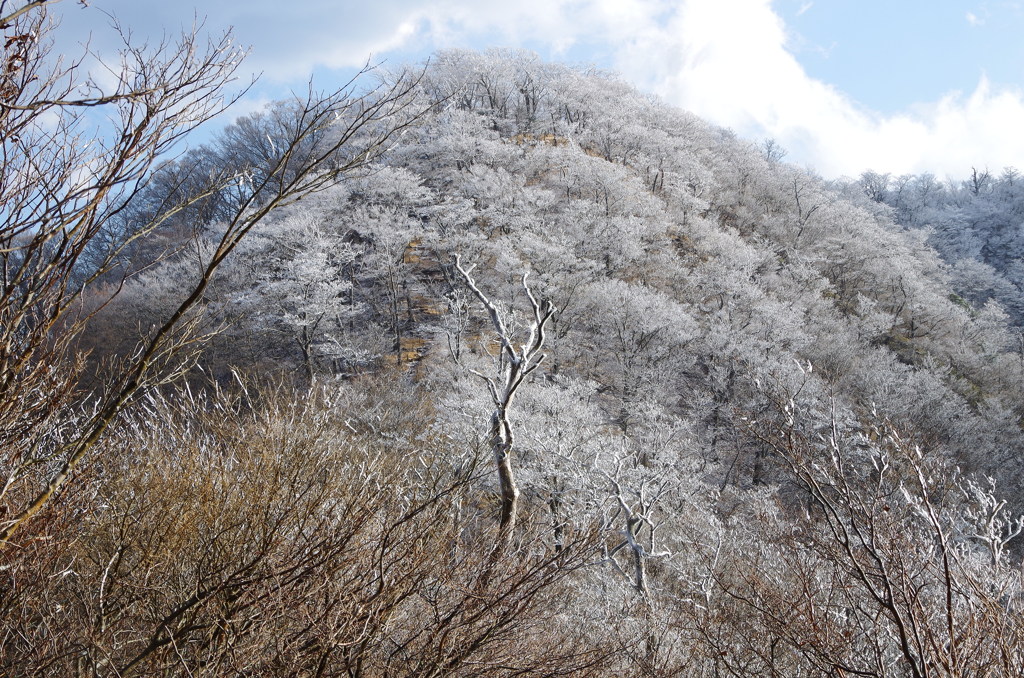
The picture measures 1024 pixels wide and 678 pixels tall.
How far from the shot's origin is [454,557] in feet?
20.5

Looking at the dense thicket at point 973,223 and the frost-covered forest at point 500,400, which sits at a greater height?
the frost-covered forest at point 500,400

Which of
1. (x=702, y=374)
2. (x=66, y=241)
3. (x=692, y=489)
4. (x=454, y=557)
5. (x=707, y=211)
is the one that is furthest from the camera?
(x=707, y=211)

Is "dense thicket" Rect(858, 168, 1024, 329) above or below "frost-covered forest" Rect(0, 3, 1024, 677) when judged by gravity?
below

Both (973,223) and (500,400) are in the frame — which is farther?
(973,223)

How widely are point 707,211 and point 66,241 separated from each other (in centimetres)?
4284

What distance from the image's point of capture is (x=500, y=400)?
7.88 meters

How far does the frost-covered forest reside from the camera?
3.12m

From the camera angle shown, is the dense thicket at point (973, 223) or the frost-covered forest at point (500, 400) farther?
the dense thicket at point (973, 223)

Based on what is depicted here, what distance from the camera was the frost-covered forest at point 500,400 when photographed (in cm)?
312

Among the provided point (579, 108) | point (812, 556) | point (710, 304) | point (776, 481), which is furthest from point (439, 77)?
point (812, 556)

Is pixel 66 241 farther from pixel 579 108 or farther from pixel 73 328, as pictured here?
pixel 579 108

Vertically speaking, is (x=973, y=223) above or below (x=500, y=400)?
below

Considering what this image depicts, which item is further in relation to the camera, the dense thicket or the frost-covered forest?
the dense thicket

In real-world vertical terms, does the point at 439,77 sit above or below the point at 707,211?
above
